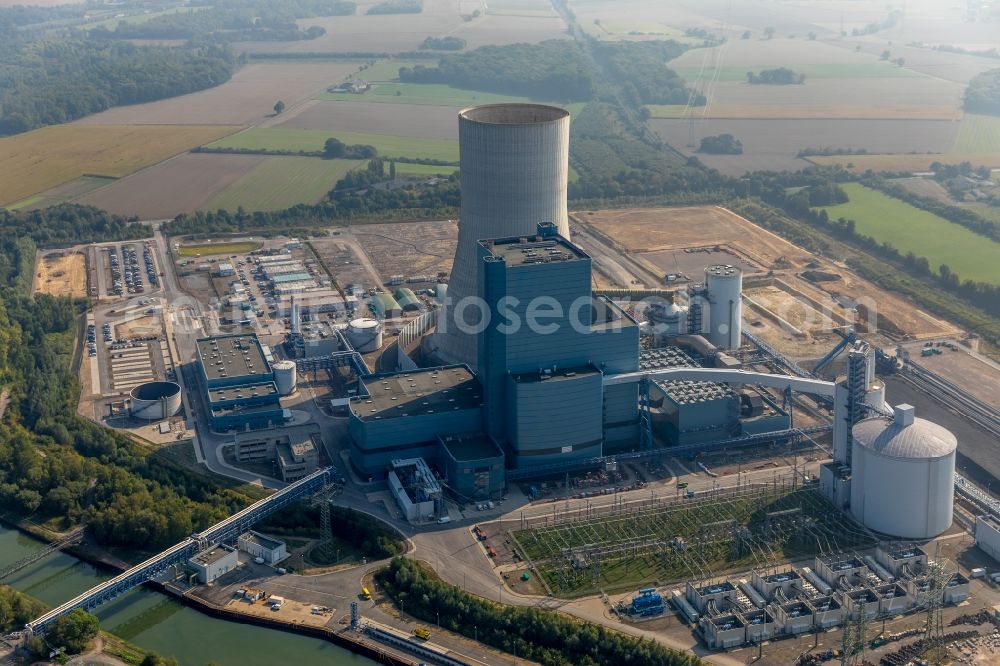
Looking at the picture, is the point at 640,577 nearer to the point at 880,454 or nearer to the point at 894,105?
the point at 880,454

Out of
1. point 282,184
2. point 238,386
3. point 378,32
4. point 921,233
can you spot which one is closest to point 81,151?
point 282,184

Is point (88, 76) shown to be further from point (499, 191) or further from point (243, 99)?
point (499, 191)

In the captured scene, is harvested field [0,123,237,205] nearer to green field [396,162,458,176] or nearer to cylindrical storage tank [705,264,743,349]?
green field [396,162,458,176]

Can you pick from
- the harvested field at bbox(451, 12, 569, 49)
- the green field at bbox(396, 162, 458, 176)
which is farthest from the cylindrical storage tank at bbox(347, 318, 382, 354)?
the harvested field at bbox(451, 12, 569, 49)

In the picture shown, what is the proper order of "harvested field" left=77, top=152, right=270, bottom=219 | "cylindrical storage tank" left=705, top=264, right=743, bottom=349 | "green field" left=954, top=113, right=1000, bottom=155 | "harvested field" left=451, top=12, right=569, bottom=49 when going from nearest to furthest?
"cylindrical storage tank" left=705, top=264, right=743, bottom=349
"harvested field" left=77, top=152, right=270, bottom=219
"green field" left=954, top=113, right=1000, bottom=155
"harvested field" left=451, top=12, right=569, bottom=49

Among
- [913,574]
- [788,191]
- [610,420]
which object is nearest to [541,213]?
[610,420]

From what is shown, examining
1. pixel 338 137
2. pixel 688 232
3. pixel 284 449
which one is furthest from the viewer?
pixel 338 137

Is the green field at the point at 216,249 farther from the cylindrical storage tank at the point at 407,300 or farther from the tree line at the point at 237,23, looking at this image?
the tree line at the point at 237,23
